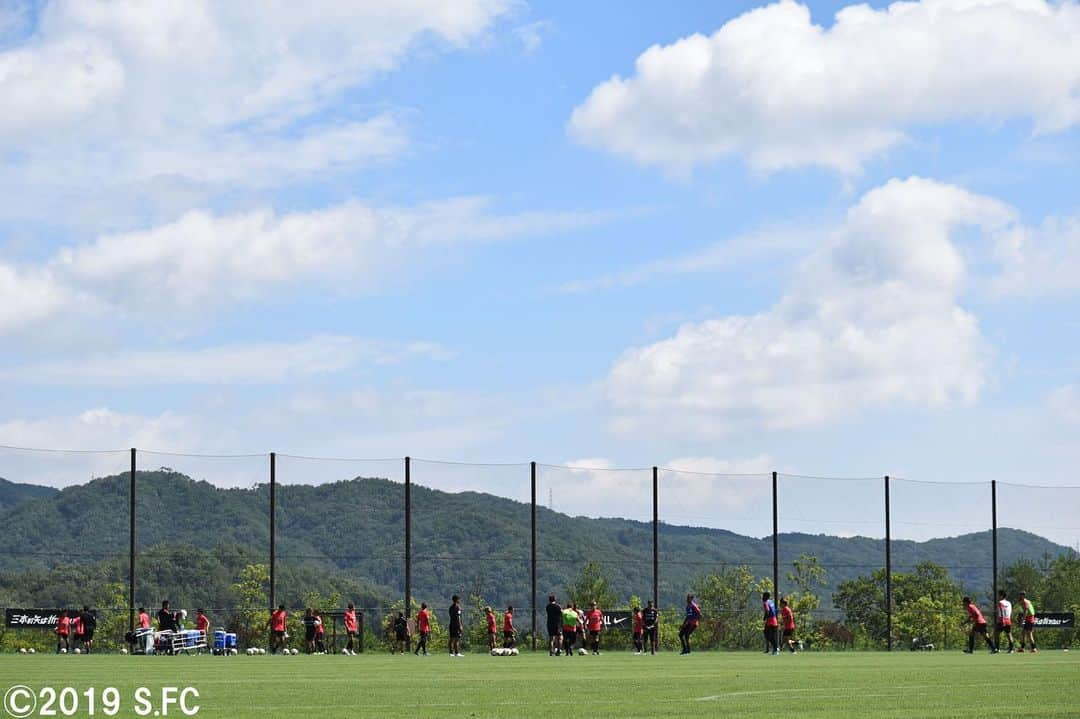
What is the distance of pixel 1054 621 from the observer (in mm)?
51500

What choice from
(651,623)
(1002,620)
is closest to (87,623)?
(651,623)

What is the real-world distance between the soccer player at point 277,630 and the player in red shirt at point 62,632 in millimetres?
5780

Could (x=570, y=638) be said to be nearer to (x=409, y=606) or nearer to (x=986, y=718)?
(x=409, y=606)

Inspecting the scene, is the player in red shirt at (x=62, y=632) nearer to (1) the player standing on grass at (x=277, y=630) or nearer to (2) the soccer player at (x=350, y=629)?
(1) the player standing on grass at (x=277, y=630)

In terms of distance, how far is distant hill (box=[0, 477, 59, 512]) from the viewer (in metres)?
54.8

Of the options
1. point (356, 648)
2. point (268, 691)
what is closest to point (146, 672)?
point (268, 691)

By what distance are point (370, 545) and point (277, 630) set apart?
23.0 meters

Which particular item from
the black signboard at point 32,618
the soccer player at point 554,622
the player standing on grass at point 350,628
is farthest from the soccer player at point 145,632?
the soccer player at point 554,622

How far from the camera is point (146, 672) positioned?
26125 millimetres

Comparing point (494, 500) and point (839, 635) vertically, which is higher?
point (494, 500)

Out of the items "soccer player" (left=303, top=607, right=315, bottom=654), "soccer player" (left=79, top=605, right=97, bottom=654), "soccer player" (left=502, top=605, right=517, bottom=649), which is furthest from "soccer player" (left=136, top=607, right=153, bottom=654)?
"soccer player" (left=502, top=605, right=517, bottom=649)

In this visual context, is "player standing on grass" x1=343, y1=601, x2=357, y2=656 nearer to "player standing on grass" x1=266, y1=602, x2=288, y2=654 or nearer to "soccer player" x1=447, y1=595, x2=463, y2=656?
"player standing on grass" x1=266, y1=602, x2=288, y2=654

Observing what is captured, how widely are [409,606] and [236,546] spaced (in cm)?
2328

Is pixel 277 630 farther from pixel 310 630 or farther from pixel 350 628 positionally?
pixel 350 628
